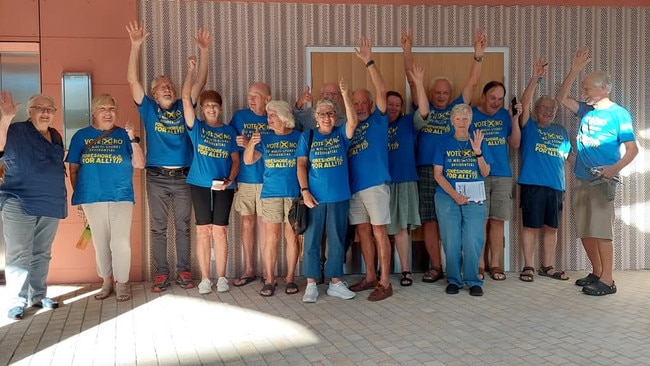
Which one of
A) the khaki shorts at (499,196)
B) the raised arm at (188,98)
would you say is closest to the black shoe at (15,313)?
the raised arm at (188,98)

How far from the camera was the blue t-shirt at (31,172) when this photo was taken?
14.6 ft

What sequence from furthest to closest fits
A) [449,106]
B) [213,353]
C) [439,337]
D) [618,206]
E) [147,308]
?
[618,206] < [449,106] < [147,308] < [439,337] < [213,353]

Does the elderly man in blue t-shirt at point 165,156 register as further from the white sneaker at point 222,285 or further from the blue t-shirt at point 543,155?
the blue t-shirt at point 543,155

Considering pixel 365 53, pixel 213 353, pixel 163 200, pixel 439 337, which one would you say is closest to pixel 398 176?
pixel 365 53

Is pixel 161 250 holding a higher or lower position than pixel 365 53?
lower

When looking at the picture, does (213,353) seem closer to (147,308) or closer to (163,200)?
(147,308)

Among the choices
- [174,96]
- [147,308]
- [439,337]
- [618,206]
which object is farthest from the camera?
[618,206]

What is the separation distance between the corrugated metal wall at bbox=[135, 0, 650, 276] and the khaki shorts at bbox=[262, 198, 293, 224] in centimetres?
81

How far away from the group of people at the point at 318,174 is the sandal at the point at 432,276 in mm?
15

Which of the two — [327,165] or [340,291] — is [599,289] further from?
[327,165]

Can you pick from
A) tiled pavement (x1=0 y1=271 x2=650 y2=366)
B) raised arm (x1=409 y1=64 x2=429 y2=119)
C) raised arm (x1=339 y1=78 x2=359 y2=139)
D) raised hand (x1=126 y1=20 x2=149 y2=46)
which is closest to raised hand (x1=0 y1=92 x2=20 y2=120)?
raised hand (x1=126 y1=20 x2=149 y2=46)

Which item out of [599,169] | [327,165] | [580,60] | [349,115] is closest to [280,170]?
[327,165]

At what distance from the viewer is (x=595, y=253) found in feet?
17.2

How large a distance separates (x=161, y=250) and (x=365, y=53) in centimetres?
263
